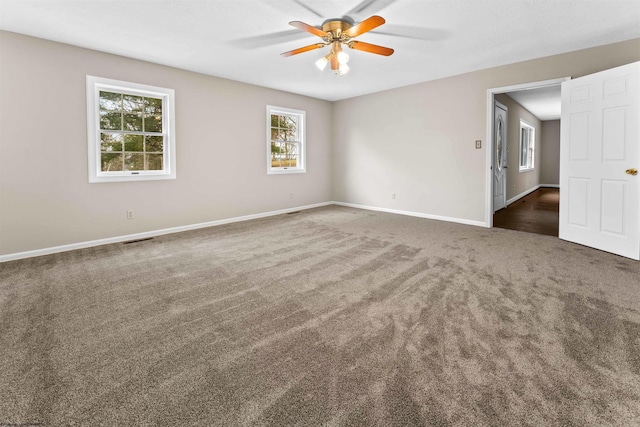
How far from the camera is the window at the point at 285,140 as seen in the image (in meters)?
6.51

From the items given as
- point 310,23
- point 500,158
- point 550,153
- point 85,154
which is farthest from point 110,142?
point 550,153

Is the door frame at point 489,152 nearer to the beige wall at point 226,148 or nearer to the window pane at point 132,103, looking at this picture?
the beige wall at point 226,148

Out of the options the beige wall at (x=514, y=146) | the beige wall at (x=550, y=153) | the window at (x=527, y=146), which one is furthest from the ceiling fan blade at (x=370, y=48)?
the beige wall at (x=550, y=153)

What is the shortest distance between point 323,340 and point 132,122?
441cm

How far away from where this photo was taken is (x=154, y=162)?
4.94 metres

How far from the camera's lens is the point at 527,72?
473cm

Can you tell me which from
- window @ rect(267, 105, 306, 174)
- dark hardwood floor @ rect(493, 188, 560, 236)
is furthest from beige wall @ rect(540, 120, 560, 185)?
window @ rect(267, 105, 306, 174)

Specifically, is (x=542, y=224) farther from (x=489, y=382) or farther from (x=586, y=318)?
(x=489, y=382)

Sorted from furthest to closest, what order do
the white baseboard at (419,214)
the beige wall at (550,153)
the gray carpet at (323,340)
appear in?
the beige wall at (550,153), the white baseboard at (419,214), the gray carpet at (323,340)

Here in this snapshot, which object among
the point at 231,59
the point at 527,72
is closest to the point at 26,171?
the point at 231,59

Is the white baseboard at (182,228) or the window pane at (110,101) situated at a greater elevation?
the window pane at (110,101)

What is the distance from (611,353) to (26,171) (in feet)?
18.7

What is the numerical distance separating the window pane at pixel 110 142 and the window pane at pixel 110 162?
0.09m

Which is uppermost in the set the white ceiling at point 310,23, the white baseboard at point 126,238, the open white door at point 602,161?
the white ceiling at point 310,23
